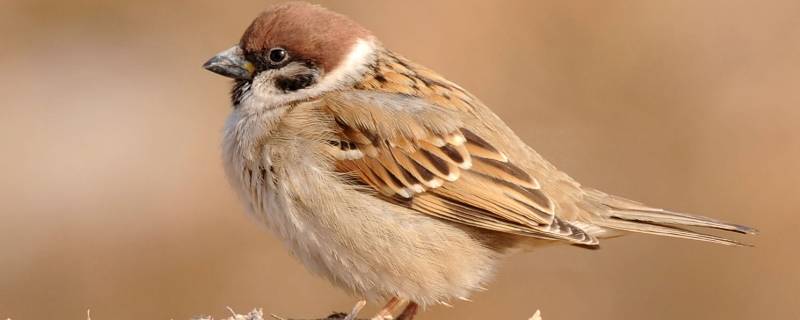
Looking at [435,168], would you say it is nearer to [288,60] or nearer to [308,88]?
[308,88]

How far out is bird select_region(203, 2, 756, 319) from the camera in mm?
5207

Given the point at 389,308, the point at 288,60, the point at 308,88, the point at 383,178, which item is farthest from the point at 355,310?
the point at 288,60

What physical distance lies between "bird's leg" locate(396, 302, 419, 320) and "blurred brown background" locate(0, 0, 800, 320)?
2.71 m

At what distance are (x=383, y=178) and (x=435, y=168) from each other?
216 mm

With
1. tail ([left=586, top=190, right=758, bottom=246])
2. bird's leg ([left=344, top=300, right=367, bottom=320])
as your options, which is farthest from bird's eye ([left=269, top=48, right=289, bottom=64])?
tail ([left=586, top=190, right=758, bottom=246])

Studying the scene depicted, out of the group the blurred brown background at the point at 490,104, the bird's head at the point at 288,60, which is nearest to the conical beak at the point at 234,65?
the bird's head at the point at 288,60

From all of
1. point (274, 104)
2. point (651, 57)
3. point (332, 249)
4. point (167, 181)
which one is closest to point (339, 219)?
point (332, 249)

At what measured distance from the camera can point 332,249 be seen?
518cm

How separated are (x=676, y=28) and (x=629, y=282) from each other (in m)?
2.68

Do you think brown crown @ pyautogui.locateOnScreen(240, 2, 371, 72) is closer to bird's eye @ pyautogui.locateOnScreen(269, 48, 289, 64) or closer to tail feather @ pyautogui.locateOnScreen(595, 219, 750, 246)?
bird's eye @ pyautogui.locateOnScreen(269, 48, 289, 64)

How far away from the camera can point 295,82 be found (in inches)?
218

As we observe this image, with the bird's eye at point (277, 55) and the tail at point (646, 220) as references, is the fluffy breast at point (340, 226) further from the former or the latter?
the tail at point (646, 220)

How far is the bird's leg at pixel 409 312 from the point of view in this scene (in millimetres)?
5621

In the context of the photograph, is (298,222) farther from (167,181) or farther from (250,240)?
(167,181)
